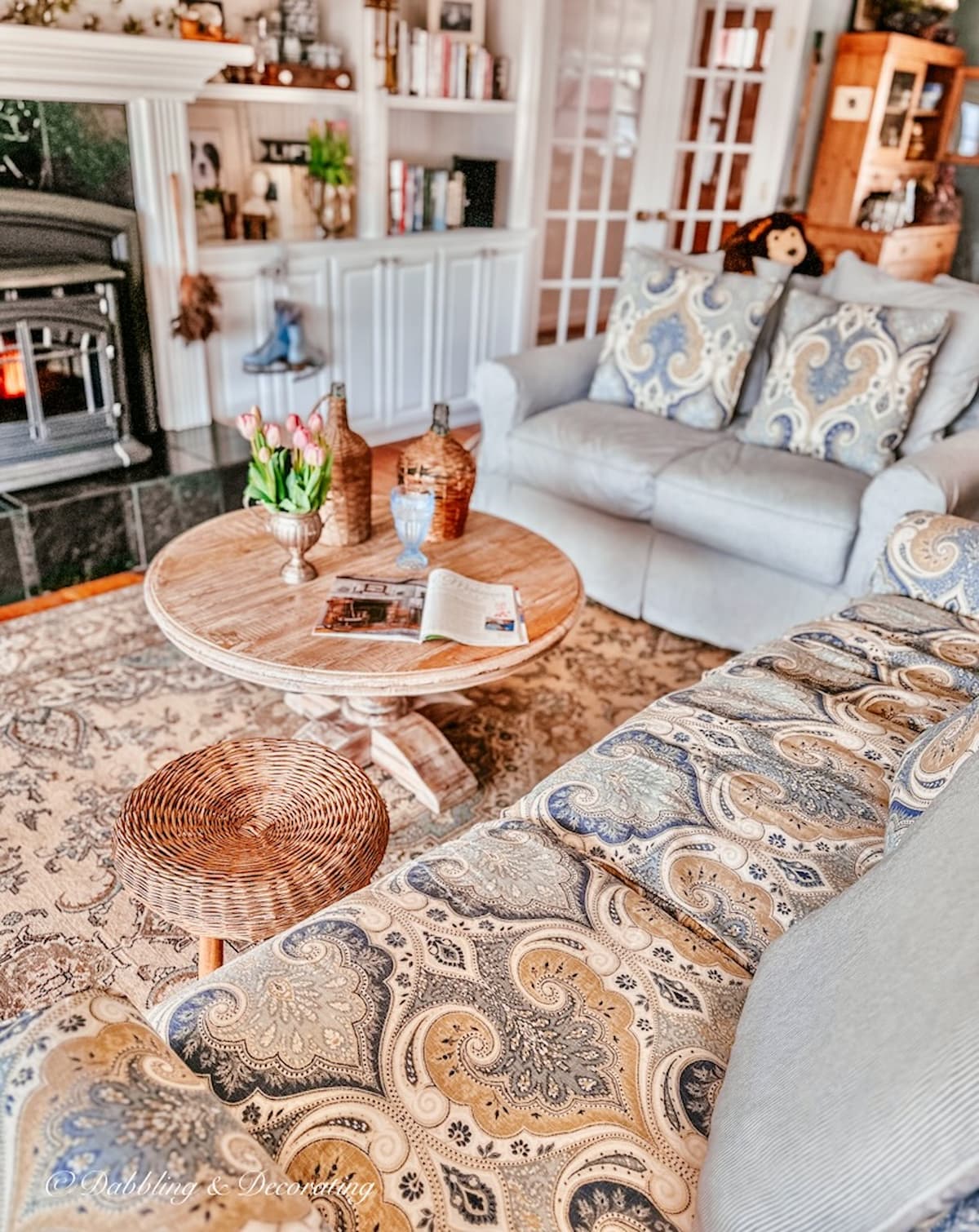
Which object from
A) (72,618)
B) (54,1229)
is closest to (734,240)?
(72,618)

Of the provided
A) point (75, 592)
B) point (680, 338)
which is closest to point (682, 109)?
point (680, 338)

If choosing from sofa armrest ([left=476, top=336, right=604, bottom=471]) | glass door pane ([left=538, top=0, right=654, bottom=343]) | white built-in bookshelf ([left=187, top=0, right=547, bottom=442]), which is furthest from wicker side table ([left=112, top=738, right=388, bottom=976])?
glass door pane ([left=538, top=0, right=654, bottom=343])

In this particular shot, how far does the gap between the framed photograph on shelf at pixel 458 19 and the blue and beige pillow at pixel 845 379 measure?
2114mm

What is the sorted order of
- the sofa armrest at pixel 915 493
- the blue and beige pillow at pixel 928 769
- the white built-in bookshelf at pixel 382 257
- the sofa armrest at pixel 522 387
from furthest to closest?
the white built-in bookshelf at pixel 382 257, the sofa armrest at pixel 522 387, the sofa armrest at pixel 915 493, the blue and beige pillow at pixel 928 769

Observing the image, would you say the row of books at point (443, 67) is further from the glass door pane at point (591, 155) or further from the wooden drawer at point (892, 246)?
the wooden drawer at point (892, 246)

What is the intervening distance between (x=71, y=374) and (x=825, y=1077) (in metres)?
3.06

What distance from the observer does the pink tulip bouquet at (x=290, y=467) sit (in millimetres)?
1814

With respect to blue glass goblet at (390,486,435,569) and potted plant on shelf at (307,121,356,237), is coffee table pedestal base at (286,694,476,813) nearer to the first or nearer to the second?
blue glass goblet at (390,486,435,569)

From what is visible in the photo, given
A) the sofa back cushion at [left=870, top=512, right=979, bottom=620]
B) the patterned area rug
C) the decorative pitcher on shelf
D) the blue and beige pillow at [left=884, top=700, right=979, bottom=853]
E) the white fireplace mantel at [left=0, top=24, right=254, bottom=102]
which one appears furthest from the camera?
the decorative pitcher on shelf

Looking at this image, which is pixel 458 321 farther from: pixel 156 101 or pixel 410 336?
pixel 156 101

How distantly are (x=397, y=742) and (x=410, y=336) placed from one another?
2500mm

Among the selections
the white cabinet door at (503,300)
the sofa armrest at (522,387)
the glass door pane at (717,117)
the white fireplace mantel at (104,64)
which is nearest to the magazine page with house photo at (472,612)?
the sofa armrest at (522,387)

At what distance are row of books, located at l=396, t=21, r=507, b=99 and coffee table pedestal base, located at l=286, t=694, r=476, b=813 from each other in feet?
9.11

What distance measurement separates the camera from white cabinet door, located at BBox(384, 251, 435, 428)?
157 inches
